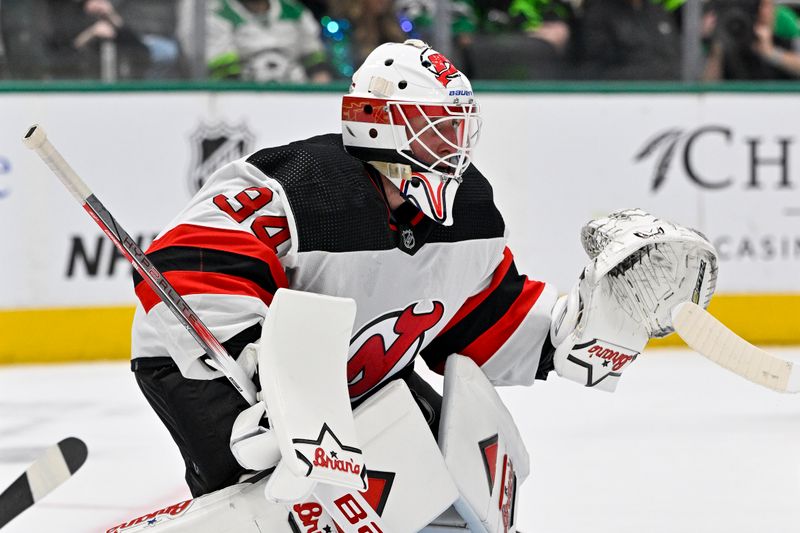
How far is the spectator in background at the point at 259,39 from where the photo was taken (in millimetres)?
4480

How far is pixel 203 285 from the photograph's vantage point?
1675 millimetres

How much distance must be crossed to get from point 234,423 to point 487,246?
0.61 m

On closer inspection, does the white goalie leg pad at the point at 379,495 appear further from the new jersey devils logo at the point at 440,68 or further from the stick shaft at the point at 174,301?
the new jersey devils logo at the point at 440,68

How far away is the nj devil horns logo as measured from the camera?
6.18ft

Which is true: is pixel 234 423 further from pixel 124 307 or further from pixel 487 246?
pixel 124 307

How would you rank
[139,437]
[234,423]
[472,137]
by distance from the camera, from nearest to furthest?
1. [234,423]
2. [472,137]
3. [139,437]

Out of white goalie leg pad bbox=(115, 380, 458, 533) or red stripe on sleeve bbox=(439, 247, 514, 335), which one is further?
red stripe on sleeve bbox=(439, 247, 514, 335)

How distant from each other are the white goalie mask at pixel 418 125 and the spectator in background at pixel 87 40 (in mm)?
2763

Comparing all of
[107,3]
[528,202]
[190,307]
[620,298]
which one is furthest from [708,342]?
[107,3]

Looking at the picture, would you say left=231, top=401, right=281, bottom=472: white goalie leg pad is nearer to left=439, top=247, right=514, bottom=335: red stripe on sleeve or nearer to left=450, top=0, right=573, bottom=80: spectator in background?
left=439, top=247, right=514, bottom=335: red stripe on sleeve

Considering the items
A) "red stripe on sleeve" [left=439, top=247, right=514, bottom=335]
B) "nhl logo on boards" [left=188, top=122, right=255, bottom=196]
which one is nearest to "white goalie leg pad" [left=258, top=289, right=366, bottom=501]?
"red stripe on sleeve" [left=439, top=247, right=514, bottom=335]

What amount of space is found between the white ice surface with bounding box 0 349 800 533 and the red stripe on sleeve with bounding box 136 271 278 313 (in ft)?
3.13

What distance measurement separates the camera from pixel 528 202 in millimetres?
4586

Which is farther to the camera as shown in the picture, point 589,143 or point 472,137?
point 589,143
